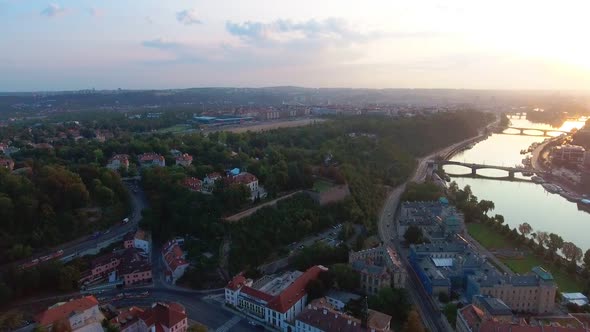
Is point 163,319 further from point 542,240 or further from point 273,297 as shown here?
point 542,240

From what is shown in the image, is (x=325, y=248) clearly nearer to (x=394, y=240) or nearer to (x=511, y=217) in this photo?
(x=394, y=240)

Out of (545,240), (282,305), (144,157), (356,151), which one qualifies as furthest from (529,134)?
(282,305)

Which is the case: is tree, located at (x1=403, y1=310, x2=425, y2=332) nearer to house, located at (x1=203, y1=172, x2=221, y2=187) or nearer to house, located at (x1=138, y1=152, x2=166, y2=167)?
house, located at (x1=203, y1=172, x2=221, y2=187)

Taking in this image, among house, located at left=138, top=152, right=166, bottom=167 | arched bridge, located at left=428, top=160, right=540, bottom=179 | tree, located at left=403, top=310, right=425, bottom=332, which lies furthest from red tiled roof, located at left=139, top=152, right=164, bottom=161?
arched bridge, located at left=428, top=160, right=540, bottom=179

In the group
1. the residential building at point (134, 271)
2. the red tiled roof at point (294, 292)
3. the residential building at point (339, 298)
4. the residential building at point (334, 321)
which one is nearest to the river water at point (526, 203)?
the residential building at point (339, 298)

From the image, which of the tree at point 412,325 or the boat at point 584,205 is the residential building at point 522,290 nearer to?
the tree at point 412,325

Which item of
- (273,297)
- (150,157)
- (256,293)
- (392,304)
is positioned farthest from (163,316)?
(150,157)
